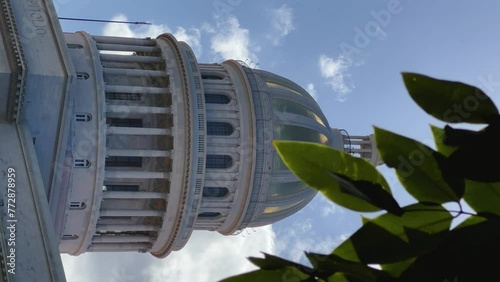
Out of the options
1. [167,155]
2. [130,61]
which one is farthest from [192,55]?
[167,155]

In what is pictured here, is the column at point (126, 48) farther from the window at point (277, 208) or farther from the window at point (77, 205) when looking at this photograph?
the window at point (277, 208)

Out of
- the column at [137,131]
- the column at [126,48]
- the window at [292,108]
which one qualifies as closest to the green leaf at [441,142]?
the column at [137,131]

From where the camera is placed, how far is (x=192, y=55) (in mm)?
37156

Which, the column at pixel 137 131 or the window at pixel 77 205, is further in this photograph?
the column at pixel 137 131

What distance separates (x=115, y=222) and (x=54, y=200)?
628cm

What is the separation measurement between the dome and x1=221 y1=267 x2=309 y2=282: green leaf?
32707mm

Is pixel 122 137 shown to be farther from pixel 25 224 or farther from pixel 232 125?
pixel 25 224

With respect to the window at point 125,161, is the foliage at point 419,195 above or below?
below

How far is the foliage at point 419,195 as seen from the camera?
224 cm

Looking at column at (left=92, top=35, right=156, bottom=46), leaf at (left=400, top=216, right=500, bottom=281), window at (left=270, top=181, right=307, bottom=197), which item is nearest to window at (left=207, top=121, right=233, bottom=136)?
window at (left=270, top=181, right=307, bottom=197)

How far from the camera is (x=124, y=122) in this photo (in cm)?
3441

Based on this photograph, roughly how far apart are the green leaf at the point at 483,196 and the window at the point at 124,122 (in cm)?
3222

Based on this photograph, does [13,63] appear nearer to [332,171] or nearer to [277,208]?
[277,208]

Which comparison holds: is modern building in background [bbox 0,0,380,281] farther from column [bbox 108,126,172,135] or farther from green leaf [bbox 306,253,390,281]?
green leaf [bbox 306,253,390,281]
